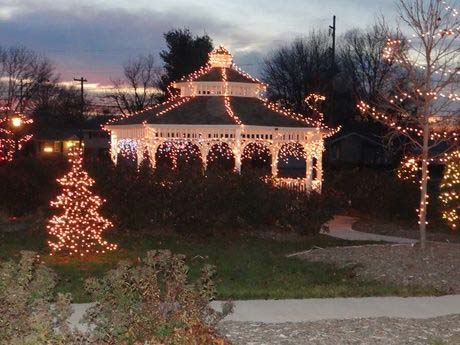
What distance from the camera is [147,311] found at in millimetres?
6844

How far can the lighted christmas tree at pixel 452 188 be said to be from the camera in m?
18.4

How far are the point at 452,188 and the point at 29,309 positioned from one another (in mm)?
13486

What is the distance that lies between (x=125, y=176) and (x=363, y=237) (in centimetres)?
537

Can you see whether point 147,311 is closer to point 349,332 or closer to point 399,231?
point 349,332

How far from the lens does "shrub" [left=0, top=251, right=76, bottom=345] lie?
20.1ft

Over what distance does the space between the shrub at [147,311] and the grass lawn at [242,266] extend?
3.17 metres

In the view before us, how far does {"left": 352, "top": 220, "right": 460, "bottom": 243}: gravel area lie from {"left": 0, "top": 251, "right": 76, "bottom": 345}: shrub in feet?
42.2

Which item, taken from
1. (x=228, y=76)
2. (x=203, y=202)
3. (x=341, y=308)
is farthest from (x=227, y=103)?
(x=341, y=308)

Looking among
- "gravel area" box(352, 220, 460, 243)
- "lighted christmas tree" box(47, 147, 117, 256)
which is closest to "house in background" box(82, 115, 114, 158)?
"gravel area" box(352, 220, 460, 243)

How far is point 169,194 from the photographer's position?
17641mm

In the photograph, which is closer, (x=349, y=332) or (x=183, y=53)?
(x=349, y=332)

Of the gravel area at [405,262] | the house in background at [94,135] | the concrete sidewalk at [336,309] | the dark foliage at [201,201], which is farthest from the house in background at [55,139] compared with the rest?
the concrete sidewalk at [336,309]

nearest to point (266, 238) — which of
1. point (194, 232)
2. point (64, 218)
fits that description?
point (194, 232)

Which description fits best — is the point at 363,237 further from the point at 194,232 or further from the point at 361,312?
the point at 361,312
